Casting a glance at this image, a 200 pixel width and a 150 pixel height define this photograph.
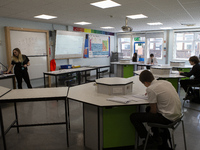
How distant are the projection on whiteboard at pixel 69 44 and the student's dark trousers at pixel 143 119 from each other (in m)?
5.73

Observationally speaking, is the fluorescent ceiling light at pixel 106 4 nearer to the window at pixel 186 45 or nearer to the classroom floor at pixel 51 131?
the classroom floor at pixel 51 131

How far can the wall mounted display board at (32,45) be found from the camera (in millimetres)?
5661

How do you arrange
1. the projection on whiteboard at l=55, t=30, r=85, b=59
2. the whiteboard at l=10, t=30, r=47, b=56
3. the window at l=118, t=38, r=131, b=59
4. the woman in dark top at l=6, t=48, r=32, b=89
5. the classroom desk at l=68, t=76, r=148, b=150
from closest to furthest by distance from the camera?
1. the classroom desk at l=68, t=76, r=148, b=150
2. the woman in dark top at l=6, t=48, r=32, b=89
3. the whiteboard at l=10, t=30, r=47, b=56
4. the projection on whiteboard at l=55, t=30, r=85, b=59
5. the window at l=118, t=38, r=131, b=59

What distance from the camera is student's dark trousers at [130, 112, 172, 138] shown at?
7.01ft

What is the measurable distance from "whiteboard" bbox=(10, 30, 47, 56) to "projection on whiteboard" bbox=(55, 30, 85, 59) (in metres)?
0.70

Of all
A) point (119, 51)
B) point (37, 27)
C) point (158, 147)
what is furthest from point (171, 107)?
point (119, 51)

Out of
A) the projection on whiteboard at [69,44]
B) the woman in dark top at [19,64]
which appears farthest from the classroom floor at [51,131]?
the projection on whiteboard at [69,44]

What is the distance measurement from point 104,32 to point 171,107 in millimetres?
8810

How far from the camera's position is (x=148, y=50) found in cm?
1048

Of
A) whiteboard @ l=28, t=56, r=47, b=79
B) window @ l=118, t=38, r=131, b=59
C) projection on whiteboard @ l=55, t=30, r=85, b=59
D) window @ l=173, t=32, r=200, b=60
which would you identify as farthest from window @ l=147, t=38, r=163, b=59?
whiteboard @ l=28, t=56, r=47, b=79

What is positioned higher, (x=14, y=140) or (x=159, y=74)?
(x=159, y=74)

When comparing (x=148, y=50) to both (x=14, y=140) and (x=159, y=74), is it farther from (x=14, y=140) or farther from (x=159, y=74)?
(x=14, y=140)

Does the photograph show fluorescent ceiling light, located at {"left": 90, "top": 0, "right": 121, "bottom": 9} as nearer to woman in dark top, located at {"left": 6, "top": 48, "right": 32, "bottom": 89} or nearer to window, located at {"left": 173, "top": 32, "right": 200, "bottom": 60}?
woman in dark top, located at {"left": 6, "top": 48, "right": 32, "bottom": 89}

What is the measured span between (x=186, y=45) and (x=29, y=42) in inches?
317
